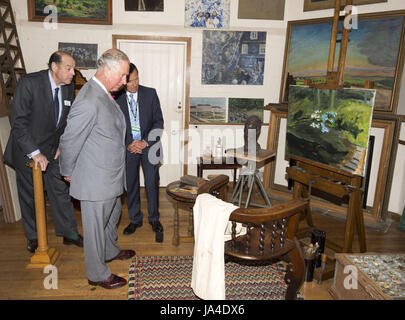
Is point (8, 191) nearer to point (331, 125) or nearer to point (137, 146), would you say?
point (137, 146)

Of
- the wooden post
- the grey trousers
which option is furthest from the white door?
the grey trousers

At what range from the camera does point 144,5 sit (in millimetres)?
5102

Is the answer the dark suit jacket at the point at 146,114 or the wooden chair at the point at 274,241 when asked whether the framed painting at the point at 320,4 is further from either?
the wooden chair at the point at 274,241

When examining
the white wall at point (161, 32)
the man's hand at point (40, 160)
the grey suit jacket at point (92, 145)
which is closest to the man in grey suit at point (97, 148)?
the grey suit jacket at point (92, 145)

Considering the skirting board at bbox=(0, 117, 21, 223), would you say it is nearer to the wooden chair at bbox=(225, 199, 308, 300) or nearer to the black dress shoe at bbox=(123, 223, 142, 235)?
the black dress shoe at bbox=(123, 223, 142, 235)

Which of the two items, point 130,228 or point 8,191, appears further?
point 8,191

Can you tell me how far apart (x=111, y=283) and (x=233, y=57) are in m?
3.82

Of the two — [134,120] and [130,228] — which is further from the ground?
[134,120]

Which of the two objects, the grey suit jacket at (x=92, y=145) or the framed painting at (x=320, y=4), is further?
the framed painting at (x=320, y=4)

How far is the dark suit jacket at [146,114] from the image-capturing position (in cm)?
363

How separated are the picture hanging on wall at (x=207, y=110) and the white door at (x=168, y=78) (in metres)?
0.18

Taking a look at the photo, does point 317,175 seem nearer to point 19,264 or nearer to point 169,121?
point 169,121

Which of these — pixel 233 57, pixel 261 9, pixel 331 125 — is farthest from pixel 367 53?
pixel 233 57

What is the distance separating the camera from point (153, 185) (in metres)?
3.72
